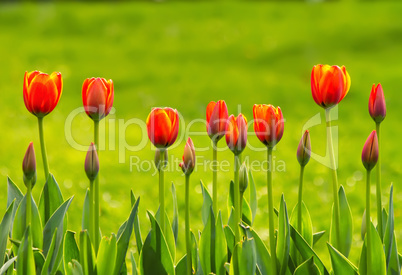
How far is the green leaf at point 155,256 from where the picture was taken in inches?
103

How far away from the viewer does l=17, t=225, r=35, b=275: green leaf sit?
2496mm

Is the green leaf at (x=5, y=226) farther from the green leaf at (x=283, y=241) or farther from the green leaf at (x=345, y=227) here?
the green leaf at (x=345, y=227)

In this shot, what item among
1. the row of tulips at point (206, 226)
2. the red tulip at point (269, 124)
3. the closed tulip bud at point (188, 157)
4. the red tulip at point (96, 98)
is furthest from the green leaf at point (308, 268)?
the red tulip at point (96, 98)

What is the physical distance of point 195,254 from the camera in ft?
9.14

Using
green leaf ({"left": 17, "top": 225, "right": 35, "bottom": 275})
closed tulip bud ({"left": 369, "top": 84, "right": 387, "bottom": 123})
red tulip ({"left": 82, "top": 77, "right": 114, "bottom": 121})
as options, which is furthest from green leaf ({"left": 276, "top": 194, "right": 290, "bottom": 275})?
green leaf ({"left": 17, "top": 225, "right": 35, "bottom": 275})

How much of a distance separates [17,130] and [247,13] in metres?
8.83

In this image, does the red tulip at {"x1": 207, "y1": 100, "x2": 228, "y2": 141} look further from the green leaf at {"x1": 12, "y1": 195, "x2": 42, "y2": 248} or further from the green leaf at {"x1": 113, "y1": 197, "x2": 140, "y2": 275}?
the green leaf at {"x1": 12, "y1": 195, "x2": 42, "y2": 248}

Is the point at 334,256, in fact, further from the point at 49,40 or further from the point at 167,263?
the point at 49,40

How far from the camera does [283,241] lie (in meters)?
2.67

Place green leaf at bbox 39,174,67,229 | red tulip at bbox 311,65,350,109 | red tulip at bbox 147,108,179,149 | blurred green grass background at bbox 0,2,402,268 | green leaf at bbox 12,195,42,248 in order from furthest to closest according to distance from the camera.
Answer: blurred green grass background at bbox 0,2,402,268, green leaf at bbox 39,174,67,229, green leaf at bbox 12,195,42,248, red tulip at bbox 311,65,350,109, red tulip at bbox 147,108,179,149

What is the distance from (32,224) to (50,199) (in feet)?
0.62

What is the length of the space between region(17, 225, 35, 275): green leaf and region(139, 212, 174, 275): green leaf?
446 mm

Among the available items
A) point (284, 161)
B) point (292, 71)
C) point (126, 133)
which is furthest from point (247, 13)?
point (284, 161)

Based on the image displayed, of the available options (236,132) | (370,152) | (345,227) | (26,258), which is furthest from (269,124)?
(26,258)
